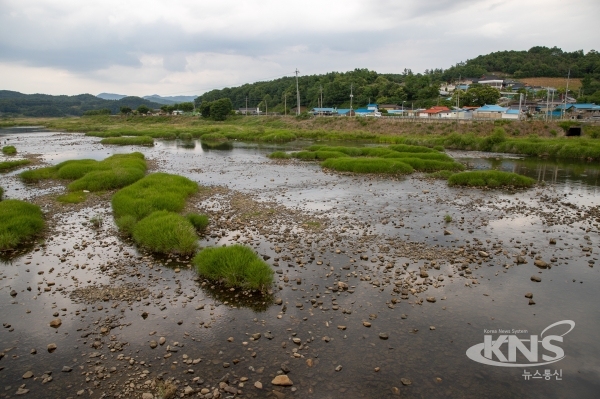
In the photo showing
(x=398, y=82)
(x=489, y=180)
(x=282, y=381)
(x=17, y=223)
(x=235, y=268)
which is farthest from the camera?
(x=398, y=82)

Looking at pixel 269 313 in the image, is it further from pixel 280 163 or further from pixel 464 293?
pixel 280 163

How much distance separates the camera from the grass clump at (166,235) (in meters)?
15.9

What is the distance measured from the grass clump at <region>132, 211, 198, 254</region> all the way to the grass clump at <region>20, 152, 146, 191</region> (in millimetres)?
12468

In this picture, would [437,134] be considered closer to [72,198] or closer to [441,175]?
[441,175]

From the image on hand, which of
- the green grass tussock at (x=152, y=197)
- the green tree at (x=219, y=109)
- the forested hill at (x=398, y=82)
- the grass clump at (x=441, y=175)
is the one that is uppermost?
the forested hill at (x=398, y=82)

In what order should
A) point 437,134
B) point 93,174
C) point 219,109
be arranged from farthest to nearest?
point 219,109
point 437,134
point 93,174

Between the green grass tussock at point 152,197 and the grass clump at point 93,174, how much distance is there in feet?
10.4

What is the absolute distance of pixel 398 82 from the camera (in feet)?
534

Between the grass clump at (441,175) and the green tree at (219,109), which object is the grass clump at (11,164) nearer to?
the grass clump at (441,175)

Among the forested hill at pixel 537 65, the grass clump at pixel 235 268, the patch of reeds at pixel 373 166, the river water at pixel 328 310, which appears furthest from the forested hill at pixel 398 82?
the grass clump at pixel 235 268

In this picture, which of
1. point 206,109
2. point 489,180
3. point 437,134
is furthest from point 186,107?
point 489,180

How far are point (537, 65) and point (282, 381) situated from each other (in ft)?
→ 660

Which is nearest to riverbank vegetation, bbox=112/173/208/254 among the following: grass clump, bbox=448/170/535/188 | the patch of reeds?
the patch of reeds

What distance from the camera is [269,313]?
11.6 m
